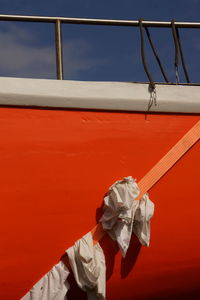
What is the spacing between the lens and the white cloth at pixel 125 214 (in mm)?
4117

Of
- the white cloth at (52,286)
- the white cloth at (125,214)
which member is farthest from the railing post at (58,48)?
the white cloth at (52,286)

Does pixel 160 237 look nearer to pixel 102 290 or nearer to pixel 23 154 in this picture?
pixel 102 290

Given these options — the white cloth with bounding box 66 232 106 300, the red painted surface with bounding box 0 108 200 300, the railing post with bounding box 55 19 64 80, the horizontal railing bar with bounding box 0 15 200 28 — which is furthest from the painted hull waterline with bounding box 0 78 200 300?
the horizontal railing bar with bounding box 0 15 200 28

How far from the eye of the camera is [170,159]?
14.7 ft

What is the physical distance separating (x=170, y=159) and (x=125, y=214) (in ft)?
2.49

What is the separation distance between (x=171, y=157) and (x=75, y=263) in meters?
1.35

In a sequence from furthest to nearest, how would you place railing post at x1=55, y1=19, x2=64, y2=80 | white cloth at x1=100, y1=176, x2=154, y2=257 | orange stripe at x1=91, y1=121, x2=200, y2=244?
1. railing post at x1=55, y1=19, x2=64, y2=80
2. orange stripe at x1=91, y1=121, x2=200, y2=244
3. white cloth at x1=100, y1=176, x2=154, y2=257

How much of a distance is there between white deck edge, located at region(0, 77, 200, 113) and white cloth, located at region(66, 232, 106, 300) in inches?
48.3

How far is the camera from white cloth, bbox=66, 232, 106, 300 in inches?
156

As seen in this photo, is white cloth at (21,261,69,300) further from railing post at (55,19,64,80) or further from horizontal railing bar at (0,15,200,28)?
horizontal railing bar at (0,15,200,28)

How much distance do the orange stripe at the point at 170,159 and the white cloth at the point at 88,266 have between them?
643mm

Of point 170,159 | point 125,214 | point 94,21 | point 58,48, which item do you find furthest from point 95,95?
point 125,214

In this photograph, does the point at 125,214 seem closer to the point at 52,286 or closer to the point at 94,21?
the point at 52,286

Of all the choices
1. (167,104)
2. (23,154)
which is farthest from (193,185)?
(23,154)
